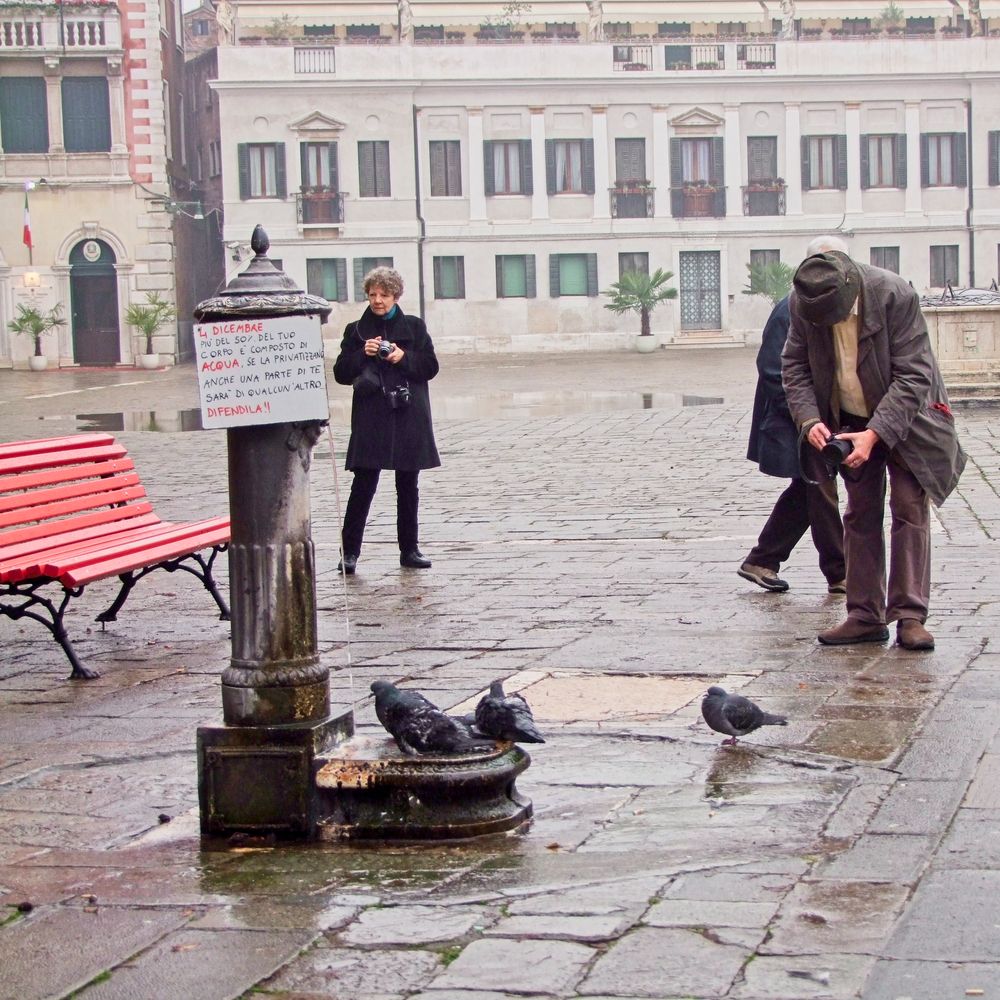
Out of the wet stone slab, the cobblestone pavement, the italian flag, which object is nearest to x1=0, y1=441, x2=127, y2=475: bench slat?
the cobblestone pavement

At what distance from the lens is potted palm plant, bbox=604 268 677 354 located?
155 feet

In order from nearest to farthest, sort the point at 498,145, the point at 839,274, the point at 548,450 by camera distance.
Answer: the point at 839,274 < the point at 548,450 < the point at 498,145

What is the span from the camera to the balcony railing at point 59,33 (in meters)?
45.0

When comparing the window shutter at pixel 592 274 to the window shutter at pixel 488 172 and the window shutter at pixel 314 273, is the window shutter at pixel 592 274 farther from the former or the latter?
the window shutter at pixel 314 273

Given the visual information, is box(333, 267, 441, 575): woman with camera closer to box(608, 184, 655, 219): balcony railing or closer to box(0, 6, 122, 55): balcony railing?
box(0, 6, 122, 55): balcony railing

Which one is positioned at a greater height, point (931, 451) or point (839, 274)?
point (839, 274)

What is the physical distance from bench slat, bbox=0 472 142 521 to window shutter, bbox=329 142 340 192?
1595 inches

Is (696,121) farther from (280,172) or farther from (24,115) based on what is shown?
Result: (24,115)

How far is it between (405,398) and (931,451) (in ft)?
12.4

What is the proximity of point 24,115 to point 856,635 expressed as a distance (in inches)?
1625

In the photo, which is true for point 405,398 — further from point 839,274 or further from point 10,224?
point 10,224

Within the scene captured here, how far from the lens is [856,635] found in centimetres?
732

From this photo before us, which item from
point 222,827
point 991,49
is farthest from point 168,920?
point 991,49

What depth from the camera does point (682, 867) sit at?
14.1 ft
